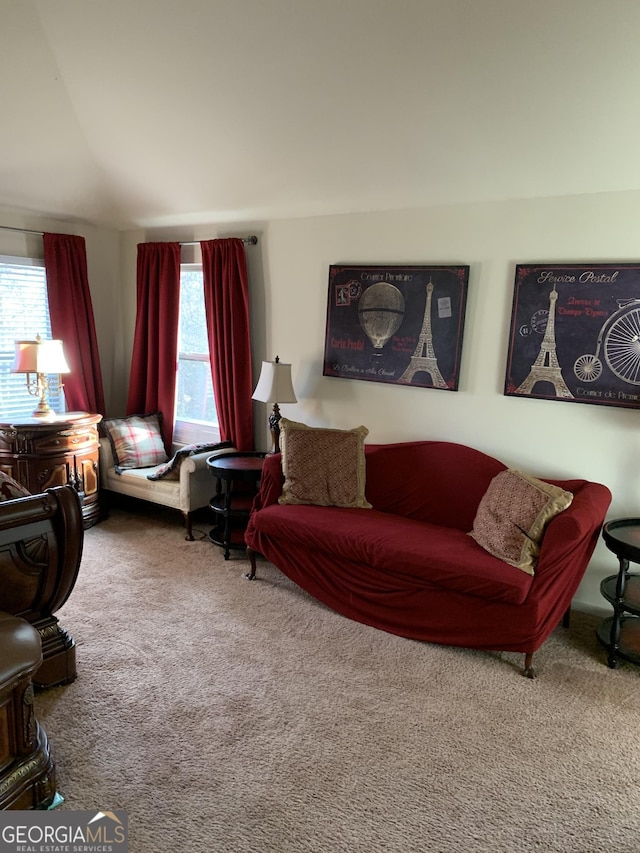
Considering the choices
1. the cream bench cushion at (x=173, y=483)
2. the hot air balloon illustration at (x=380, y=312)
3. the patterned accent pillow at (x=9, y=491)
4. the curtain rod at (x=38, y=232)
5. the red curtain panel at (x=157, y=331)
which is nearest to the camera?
the patterned accent pillow at (x=9, y=491)

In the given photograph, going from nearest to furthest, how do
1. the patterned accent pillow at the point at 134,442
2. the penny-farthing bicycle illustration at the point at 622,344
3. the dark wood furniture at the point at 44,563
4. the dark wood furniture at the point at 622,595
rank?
the dark wood furniture at the point at 44,563 < the dark wood furniture at the point at 622,595 < the penny-farthing bicycle illustration at the point at 622,344 < the patterned accent pillow at the point at 134,442

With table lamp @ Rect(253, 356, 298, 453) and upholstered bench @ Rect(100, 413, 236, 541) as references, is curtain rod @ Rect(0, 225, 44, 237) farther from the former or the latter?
table lamp @ Rect(253, 356, 298, 453)

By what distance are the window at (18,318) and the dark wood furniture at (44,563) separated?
92.7 inches

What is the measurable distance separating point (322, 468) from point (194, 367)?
1.85 metres

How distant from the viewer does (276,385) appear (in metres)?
3.95

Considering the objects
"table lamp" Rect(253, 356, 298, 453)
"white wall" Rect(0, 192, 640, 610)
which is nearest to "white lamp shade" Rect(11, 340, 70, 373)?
"white wall" Rect(0, 192, 640, 610)

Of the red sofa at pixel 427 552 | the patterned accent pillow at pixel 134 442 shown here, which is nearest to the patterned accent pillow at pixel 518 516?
the red sofa at pixel 427 552

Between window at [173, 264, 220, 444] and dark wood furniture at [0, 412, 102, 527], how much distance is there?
2.73ft

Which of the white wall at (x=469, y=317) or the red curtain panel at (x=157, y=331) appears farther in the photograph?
the red curtain panel at (x=157, y=331)

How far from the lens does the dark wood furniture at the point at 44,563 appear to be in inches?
91.6

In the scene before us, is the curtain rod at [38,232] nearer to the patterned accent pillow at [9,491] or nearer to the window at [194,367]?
the window at [194,367]

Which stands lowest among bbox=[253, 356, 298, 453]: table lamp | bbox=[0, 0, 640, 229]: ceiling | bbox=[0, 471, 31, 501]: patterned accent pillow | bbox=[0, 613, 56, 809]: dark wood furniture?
bbox=[0, 613, 56, 809]: dark wood furniture

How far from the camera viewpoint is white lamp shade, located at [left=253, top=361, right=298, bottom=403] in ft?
12.9

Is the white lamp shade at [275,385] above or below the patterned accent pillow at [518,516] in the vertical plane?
above
